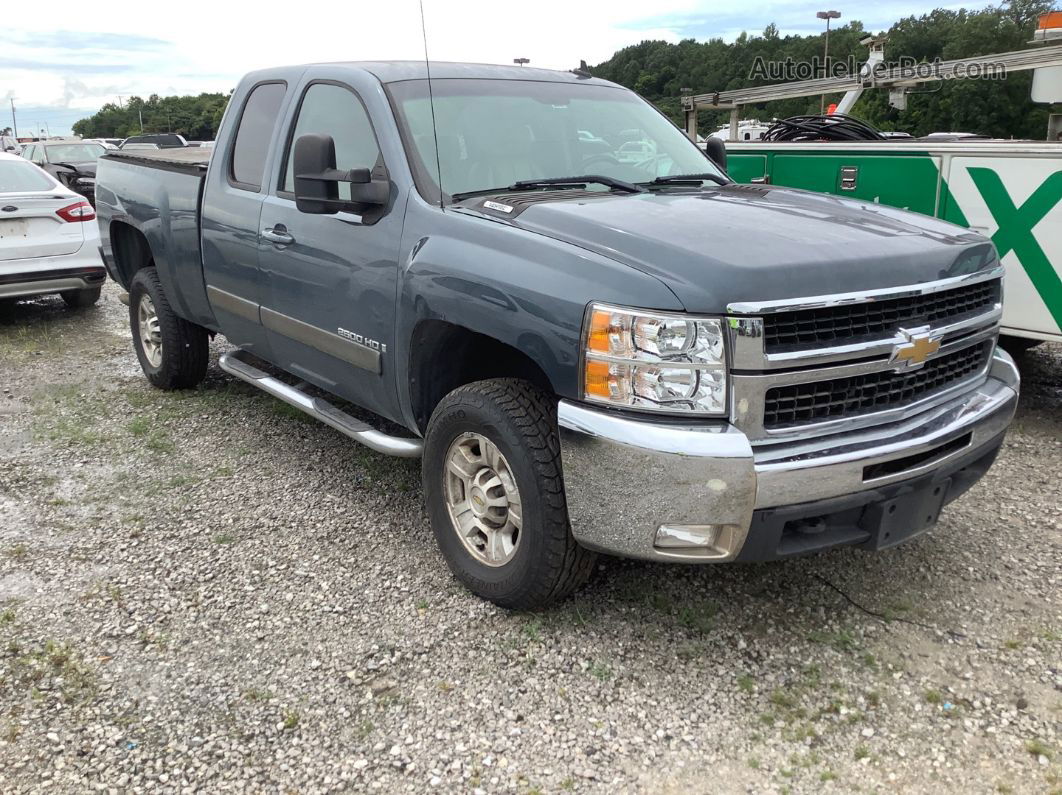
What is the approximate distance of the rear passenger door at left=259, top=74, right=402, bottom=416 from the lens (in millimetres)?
3658

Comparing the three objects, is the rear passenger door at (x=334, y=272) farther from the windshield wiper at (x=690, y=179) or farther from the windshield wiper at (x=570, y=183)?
the windshield wiper at (x=690, y=179)

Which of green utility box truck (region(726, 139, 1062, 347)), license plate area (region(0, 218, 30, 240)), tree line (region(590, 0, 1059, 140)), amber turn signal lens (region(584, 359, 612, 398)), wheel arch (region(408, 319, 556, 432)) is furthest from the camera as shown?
tree line (region(590, 0, 1059, 140))

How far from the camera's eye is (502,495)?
332cm

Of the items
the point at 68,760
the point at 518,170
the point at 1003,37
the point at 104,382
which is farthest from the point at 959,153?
the point at 1003,37

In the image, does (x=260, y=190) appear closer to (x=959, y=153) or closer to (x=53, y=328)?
(x=959, y=153)

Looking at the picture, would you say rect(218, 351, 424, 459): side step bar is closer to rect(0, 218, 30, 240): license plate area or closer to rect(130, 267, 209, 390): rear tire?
rect(130, 267, 209, 390): rear tire

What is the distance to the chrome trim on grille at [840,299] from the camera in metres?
2.65

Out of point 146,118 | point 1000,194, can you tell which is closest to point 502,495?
point 1000,194

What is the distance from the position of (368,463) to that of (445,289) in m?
1.90

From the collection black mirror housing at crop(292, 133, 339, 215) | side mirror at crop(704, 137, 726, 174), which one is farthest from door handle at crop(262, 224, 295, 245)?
side mirror at crop(704, 137, 726, 174)

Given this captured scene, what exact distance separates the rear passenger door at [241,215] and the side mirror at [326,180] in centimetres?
90

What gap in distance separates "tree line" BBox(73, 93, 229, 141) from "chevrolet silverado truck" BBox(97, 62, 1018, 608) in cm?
7686

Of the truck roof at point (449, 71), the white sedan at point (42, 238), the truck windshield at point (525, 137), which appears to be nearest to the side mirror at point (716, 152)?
the truck windshield at point (525, 137)

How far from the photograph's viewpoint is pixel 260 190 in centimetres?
450
